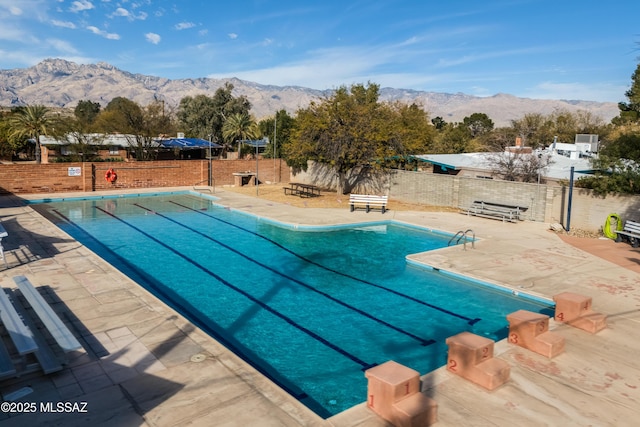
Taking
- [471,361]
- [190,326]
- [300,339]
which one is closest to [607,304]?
[471,361]

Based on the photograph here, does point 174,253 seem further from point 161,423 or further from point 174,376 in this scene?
point 161,423

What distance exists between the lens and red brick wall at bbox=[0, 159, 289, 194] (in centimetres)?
2542

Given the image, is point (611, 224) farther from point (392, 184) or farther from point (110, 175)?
point (110, 175)

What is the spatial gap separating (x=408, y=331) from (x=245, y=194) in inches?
774

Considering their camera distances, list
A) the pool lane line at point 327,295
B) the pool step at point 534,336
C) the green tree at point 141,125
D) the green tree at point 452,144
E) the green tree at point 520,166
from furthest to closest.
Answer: the green tree at point 452,144, the green tree at point 141,125, the green tree at point 520,166, the pool lane line at point 327,295, the pool step at point 534,336

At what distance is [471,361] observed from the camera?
21.7 feet

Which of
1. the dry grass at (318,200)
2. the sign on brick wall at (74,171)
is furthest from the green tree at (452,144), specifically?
the sign on brick wall at (74,171)

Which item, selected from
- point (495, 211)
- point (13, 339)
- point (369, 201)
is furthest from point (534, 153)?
point (13, 339)

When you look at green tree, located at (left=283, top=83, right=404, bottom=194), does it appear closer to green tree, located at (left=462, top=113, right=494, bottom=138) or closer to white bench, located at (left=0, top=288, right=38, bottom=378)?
white bench, located at (left=0, top=288, right=38, bottom=378)

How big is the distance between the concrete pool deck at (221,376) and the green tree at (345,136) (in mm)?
12474

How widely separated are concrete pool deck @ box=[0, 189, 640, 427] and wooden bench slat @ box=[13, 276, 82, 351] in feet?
1.02

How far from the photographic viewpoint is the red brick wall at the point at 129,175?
25.4m

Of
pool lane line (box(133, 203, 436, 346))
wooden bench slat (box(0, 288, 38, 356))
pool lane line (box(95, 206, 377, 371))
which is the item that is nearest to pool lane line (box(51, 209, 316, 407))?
pool lane line (box(95, 206, 377, 371))

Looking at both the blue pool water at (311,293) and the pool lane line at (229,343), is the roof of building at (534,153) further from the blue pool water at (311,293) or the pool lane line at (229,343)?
the pool lane line at (229,343)
